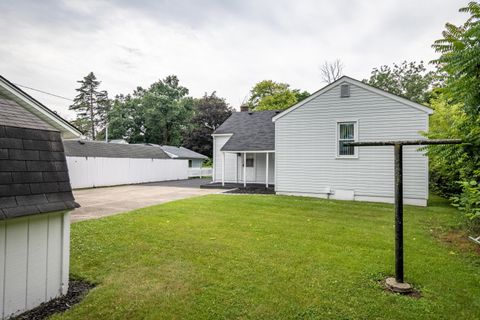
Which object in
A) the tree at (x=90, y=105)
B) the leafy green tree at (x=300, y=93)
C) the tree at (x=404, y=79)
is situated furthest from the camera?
the tree at (x=90, y=105)

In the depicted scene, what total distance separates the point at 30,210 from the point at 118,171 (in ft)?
62.8

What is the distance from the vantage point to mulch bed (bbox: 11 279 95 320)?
3076mm

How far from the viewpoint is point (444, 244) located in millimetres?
5949

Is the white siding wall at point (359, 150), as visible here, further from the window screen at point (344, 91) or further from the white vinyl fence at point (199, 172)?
the white vinyl fence at point (199, 172)

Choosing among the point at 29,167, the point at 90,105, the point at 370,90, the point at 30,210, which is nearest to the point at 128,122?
the point at 90,105

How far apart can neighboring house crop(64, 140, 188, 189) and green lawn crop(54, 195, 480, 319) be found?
1219 centimetres

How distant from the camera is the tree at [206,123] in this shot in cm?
3625

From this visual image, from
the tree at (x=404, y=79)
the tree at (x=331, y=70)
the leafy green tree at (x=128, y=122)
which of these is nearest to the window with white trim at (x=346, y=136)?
the tree at (x=331, y=70)

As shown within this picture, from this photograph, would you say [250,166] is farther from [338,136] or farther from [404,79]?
[404,79]

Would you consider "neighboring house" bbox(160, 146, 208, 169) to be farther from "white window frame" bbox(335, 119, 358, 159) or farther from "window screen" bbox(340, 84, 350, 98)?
"window screen" bbox(340, 84, 350, 98)

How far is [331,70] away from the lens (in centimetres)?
3077

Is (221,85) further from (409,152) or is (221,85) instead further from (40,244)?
(40,244)

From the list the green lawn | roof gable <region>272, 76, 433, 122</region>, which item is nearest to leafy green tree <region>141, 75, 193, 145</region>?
roof gable <region>272, 76, 433, 122</region>

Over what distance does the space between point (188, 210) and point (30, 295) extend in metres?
6.27
